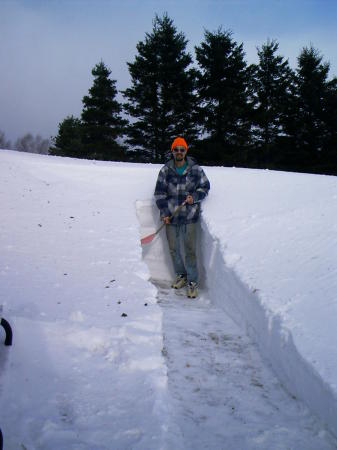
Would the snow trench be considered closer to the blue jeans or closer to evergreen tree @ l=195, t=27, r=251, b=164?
the blue jeans

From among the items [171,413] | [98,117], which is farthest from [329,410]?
[98,117]

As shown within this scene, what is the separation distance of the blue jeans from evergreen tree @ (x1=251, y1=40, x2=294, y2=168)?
47.8 ft

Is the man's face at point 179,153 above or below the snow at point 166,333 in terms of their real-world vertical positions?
above

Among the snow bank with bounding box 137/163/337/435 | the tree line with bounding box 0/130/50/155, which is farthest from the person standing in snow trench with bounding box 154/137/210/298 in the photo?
the tree line with bounding box 0/130/50/155

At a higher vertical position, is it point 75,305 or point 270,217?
point 270,217

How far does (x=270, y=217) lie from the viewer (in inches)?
176

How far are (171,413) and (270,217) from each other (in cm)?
300

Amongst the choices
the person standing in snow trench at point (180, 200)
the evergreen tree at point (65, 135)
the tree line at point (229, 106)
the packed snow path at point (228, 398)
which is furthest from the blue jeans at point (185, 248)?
the evergreen tree at point (65, 135)

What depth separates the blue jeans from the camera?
4461mm

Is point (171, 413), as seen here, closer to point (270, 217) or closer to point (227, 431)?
point (227, 431)

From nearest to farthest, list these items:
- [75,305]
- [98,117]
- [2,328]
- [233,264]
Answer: [2,328] < [75,305] < [233,264] < [98,117]

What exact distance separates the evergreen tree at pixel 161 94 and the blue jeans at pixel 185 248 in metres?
13.7

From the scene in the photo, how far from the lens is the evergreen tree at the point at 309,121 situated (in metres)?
18.2

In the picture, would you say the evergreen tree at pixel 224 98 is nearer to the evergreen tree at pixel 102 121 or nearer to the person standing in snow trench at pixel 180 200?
the evergreen tree at pixel 102 121
